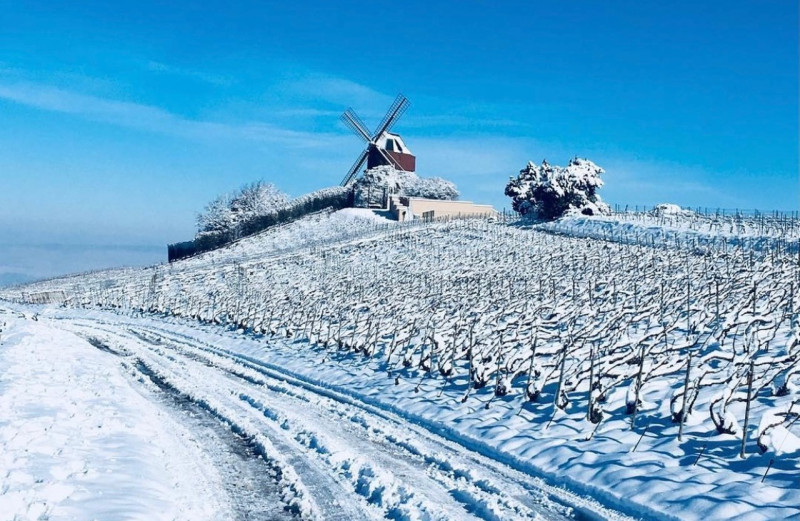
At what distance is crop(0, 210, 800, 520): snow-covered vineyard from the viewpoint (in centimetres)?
895

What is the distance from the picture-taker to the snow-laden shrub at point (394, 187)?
75125 millimetres

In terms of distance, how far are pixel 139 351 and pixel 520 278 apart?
18.1m

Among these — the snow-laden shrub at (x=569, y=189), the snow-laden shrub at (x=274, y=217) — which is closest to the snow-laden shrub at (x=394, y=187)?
the snow-laden shrub at (x=274, y=217)

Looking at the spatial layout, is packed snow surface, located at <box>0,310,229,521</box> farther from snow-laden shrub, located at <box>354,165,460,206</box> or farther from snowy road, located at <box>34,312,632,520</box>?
snow-laden shrub, located at <box>354,165,460,206</box>

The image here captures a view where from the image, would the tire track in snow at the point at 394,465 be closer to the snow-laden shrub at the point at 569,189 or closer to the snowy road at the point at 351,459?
the snowy road at the point at 351,459

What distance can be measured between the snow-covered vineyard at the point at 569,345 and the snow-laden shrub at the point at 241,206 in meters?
31.4

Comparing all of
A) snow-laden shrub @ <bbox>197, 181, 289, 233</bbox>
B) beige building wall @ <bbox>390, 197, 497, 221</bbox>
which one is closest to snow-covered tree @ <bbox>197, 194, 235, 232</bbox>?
snow-laden shrub @ <bbox>197, 181, 289, 233</bbox>

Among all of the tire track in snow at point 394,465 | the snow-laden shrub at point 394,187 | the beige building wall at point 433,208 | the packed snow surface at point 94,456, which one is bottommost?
the tire track in snow at point 394,465

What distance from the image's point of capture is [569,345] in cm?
1377

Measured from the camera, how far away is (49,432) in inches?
423

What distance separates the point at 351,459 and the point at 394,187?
6673 centimetres

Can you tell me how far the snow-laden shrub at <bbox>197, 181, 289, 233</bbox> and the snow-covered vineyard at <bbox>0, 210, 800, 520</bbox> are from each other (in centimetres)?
3144

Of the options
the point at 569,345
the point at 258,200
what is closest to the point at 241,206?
the point at 258,200

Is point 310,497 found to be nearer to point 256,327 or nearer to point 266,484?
point 266,484
